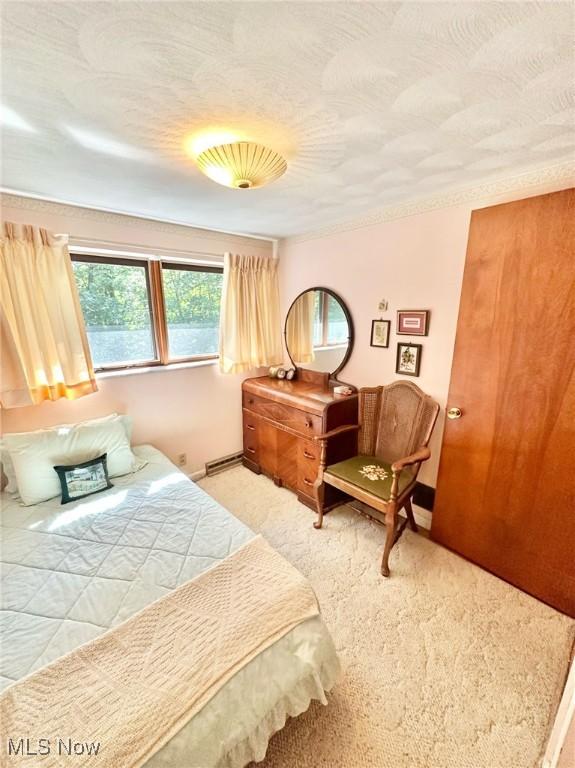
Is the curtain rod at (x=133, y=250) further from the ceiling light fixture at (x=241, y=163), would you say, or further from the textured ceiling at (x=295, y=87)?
the ceiling light fixture at (x=241, y=163)

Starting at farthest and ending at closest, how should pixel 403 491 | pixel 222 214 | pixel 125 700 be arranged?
pixel 222 214, pixel 403 491, pixel 125 700

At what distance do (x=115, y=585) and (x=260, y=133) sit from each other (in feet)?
6.28

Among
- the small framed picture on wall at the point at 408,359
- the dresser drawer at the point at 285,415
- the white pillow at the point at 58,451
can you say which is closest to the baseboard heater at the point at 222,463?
the dresser drawer at the point at 285,415

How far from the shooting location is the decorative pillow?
1.79m

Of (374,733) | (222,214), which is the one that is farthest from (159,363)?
(374,733)

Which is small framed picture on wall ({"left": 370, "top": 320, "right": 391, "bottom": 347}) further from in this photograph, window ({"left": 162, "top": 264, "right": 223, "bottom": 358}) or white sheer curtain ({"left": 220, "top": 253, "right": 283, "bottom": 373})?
window ({"left": 162, "top": 264, "right": 223, "bottom": 358})

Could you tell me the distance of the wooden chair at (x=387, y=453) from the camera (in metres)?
1.90

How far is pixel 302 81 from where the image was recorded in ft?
3.06

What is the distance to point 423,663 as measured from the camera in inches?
56.2

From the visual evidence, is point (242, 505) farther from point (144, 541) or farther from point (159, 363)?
point (159, 363)

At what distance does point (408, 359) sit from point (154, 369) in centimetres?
203

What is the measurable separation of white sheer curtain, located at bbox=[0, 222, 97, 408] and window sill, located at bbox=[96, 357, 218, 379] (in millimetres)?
216

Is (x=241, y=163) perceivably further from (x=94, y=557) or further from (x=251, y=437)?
(x=251, y=437)

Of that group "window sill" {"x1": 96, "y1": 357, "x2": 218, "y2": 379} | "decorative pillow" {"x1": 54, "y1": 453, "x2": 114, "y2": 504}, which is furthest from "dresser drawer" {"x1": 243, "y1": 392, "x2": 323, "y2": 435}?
"decorative pillow" {"x1": 54, "y1": 453, "x2": 114, "y2": 504}
